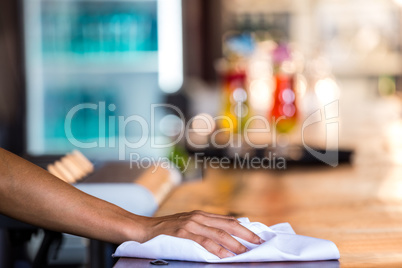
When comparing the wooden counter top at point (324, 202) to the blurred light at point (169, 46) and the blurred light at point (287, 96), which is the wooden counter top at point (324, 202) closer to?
the blurred light at point (287, 96)

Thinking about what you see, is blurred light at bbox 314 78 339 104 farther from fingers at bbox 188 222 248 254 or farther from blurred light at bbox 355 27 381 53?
blurred light at bbox 355 27 381 53

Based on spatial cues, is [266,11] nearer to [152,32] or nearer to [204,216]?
[152,32]

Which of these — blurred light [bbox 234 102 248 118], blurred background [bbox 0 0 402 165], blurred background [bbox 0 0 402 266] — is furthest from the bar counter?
blurred background [bbox 0 0 402 165]

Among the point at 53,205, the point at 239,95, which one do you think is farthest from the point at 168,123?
the point at 53,205

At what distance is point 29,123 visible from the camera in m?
3.59

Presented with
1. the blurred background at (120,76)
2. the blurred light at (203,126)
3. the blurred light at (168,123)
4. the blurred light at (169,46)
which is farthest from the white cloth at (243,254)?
the blurred light at (169,46)

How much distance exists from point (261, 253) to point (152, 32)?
3210mm

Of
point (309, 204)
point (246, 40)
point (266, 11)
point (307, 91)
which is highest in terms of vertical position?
point (266, 11)

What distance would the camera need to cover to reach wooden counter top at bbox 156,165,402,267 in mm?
759

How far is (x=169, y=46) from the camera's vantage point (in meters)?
3.72

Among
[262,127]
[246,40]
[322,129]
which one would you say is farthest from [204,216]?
[322,129]

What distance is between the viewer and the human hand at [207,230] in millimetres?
677

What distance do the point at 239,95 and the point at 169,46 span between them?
173 cm

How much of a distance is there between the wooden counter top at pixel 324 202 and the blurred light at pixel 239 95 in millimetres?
548
